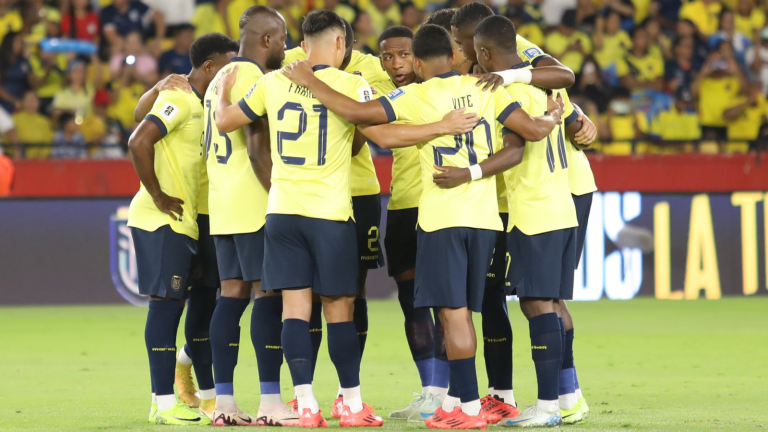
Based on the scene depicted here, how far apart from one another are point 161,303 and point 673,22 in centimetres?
1249

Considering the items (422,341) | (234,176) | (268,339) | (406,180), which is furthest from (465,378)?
(234,176)

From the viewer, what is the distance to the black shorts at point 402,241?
21.4 ft

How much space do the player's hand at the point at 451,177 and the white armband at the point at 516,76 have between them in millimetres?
597

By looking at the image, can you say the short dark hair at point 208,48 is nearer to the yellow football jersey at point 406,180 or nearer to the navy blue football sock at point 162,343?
the yellow football jersey at point 406,180

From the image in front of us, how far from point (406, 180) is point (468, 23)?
1.12 meters

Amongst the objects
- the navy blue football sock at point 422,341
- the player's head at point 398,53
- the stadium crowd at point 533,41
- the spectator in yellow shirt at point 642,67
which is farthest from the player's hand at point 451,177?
the spectator in yellow shirt at point 642,67

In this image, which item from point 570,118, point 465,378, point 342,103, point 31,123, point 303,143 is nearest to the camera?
point 465,378

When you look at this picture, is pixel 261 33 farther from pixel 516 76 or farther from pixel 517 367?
pixel 517 367

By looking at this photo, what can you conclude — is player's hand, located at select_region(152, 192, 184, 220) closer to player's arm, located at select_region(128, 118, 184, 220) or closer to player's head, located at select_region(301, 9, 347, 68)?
player's arm, located at select_region(128, 118, 184, 220)

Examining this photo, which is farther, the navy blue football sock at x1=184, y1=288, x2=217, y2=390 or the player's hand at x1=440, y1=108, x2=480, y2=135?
the navy blue football sock at x1=184, y1=288, x2=217, y2=390

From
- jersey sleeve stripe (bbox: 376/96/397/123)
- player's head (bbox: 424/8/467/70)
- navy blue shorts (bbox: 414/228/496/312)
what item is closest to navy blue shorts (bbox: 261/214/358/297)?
navy blue shorts (bbox: 414/228/496/312)

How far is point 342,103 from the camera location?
5.43 metres

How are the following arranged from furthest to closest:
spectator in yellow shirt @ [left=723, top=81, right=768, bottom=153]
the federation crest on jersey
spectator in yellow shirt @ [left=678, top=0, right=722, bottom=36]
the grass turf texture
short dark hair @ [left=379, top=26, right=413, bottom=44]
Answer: spectator in yellow shirt @ [left=678, top=0, right=722, bottom=36] → spectator in yellow shirt @ [left=723, top=81, right=768, bottom=153] → the federation crest on jersey → short dark hair @ [left=379, top=26, right=413, bottom=44] → the grass turf texture

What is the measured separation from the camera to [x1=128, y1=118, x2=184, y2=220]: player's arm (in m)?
5.86
